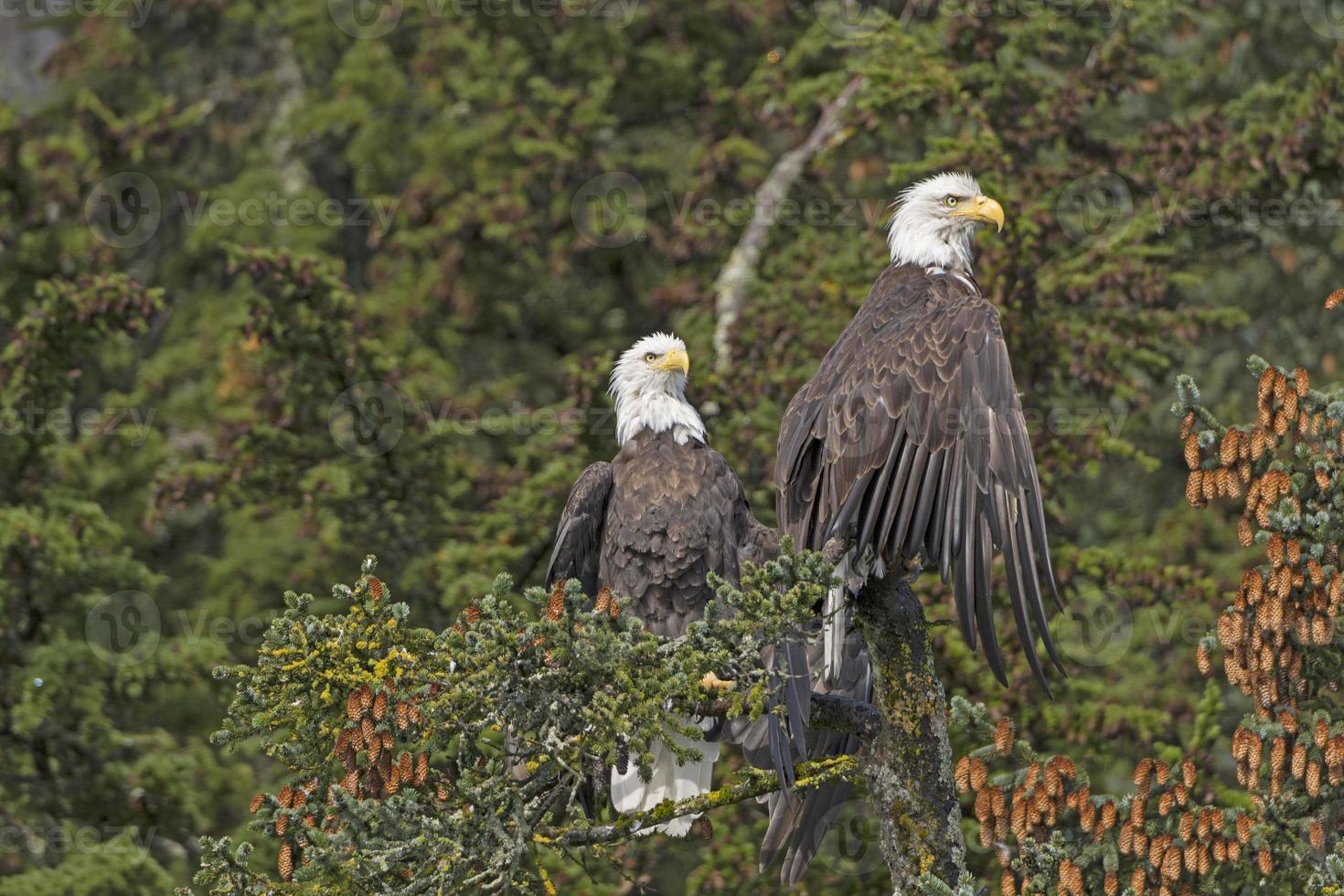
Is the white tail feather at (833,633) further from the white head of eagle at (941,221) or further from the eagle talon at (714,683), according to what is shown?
the white head of eagle at (941,221)

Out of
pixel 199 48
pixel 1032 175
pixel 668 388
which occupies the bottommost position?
pixel 668 388

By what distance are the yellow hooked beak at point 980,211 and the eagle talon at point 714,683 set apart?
241cm

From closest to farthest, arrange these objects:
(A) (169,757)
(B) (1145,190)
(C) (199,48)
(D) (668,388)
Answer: (D) (668,388) → (A) (169,757) → (B) (1145,190) → (C) (199,48)

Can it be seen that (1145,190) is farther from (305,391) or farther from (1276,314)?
(305,391)

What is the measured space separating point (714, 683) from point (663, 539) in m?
1.57

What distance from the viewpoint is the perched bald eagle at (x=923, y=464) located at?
552cm

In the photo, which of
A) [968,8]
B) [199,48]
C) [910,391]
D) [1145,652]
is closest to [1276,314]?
[1145,652]

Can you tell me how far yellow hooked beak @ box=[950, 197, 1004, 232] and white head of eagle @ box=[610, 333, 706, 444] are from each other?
141 cm

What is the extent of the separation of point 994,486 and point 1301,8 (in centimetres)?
785

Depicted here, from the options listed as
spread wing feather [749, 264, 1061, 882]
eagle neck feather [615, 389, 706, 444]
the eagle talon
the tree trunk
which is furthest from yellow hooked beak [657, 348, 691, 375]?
the tree trunk

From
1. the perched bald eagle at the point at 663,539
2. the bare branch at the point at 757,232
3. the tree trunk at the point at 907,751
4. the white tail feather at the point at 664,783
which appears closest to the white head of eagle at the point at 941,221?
the perched bald eagle at the point at 663,539

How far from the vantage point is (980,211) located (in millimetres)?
7367

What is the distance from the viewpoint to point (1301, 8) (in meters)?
12.1

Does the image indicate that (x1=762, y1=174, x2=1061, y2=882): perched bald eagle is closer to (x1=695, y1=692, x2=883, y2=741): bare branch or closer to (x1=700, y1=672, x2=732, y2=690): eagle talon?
(x1=695, y1=692, x2=883, y2=741): bare branch
